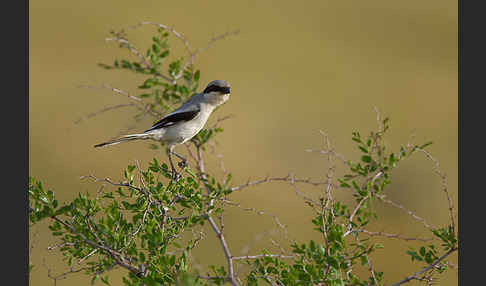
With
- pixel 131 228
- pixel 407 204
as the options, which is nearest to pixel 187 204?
pixel 131 228

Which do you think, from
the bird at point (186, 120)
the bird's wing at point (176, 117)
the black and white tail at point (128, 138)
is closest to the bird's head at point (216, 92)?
the bird at point (186, 120)

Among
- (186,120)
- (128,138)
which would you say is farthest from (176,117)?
(128,138)

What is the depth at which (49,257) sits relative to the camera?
7.36 metres

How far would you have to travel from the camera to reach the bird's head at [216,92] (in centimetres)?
420

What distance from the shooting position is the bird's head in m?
4.20

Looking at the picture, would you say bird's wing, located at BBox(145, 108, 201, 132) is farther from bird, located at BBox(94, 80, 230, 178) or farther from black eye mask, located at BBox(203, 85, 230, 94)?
black eye mask, located at BBox(203, 85, 230, 94)

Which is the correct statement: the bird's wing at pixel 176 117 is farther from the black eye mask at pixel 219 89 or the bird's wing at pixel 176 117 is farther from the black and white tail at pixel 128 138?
the black eye mask at pixel 219 89

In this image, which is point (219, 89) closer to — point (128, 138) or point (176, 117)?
point (176, 117)

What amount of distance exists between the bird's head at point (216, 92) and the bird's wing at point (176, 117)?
0.62 feet

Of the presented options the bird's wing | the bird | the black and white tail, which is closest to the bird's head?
the bird

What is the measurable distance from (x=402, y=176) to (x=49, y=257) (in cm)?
658

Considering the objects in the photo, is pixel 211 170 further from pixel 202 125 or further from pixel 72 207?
pixel 72 207

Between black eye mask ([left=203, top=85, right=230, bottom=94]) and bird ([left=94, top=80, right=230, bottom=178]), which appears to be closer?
bird ([left=94, top=80, right=230, bottom=178])

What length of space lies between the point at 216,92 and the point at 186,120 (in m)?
0.38
